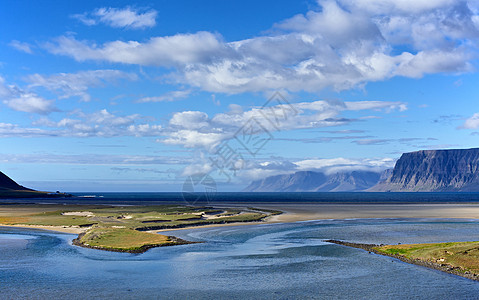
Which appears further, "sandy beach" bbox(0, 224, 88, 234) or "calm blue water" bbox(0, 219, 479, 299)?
"sandy beach" bbox(0, 224, 88, 234)

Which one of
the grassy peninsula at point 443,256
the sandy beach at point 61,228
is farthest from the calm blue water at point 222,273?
the sandy beach at point 61,228

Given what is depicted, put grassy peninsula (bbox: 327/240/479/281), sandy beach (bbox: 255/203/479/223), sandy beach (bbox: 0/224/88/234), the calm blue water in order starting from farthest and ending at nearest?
sandy beach (bbox: 255/203/479/223) → sandy beach (bbox: 0/224/88/234) → grassy peninsula (bbox: 327/240/479/281) → the calm blue water

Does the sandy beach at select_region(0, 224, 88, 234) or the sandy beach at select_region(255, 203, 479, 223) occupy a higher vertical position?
the sandy beach at select_region(255, 203, 479, 223)

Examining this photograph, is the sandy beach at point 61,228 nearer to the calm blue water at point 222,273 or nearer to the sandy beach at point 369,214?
the calm blue water at point 222,273

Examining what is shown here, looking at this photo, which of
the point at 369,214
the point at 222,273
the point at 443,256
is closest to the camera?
the point at 222,273

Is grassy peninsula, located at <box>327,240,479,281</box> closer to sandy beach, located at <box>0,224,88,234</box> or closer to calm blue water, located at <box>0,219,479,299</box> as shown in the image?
calm blue water, located at <box>0,219,479,299</box>

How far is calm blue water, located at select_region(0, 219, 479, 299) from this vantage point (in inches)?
1458

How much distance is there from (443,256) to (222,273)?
2645 centimetres

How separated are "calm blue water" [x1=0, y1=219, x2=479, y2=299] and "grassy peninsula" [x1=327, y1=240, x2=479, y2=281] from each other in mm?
1814

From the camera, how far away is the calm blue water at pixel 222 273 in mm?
37031

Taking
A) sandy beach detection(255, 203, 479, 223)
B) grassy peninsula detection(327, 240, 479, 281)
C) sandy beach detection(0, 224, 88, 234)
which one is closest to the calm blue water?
grassy peninsula detection(327, 240, 479, 281)

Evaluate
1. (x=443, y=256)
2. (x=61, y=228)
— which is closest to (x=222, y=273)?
(x=443, y=256)

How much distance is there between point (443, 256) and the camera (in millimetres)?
48562

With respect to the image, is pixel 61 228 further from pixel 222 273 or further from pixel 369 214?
pixel 369 214
